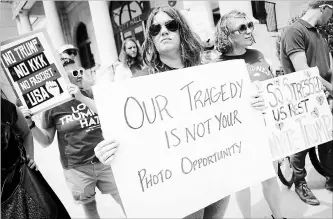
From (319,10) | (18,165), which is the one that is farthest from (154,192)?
(319,10)

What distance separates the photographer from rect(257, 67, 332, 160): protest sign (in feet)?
5.31

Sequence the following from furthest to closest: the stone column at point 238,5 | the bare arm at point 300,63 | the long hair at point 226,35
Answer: the stone column at point 238,5 → the bare arm at point 300,63 → the long hair at point 226,35

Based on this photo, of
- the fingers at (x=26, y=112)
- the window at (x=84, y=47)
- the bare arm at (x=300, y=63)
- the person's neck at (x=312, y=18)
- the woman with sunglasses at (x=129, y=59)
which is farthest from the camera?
the window at (x=84, y=47)

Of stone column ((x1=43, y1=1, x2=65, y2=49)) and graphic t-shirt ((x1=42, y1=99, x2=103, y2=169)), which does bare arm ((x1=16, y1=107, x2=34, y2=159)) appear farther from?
stone column ((x1=43, y1=1, x2=65, y2=49))

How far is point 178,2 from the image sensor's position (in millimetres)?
5844

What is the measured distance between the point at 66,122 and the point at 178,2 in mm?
4933

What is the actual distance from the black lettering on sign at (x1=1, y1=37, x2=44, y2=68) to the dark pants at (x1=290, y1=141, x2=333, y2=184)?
7.04 ft

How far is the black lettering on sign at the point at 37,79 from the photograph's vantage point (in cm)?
126

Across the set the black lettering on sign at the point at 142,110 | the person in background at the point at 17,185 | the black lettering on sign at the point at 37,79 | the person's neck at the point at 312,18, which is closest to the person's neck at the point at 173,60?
the black lettering on sign at the point at 142,110

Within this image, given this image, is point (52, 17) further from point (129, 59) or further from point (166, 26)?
point (166, 26)

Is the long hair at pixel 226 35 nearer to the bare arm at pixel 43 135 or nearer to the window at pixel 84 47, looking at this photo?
the bare arm at pixel 43 135

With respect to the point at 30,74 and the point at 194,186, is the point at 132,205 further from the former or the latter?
the point at 30,74

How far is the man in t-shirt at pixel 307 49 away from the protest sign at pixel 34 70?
173cm

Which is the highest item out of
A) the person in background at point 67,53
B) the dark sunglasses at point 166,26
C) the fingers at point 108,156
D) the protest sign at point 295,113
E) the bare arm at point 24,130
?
the person in background at point 67,53
